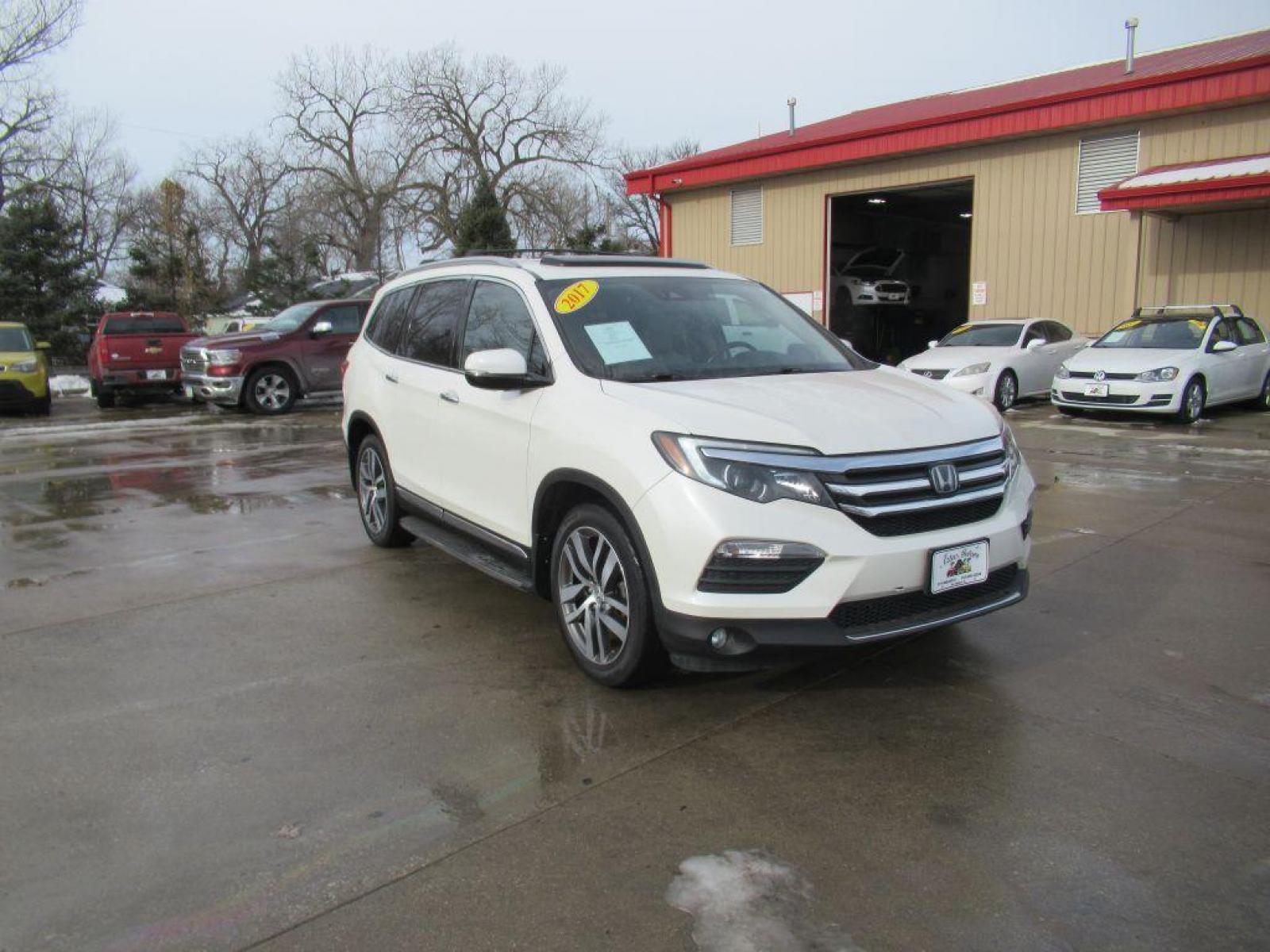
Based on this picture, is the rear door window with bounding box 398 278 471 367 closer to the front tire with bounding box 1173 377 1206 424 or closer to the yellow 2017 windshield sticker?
the yellow 2017 windshield sticker

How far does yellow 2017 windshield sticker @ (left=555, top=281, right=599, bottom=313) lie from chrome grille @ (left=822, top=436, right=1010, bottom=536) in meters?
1.66

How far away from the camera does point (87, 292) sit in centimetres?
3141

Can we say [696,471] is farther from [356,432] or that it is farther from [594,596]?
[356,432]

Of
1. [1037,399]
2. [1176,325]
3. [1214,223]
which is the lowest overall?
[1037,399]

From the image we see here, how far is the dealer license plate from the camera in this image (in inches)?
145

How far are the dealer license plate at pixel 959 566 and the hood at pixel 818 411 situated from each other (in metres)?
0.42

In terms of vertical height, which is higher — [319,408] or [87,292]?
[87,292]

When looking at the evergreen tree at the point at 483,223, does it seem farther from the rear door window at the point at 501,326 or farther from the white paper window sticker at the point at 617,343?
the white paper window sticker at the point at 617,343

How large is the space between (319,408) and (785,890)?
1642 cm

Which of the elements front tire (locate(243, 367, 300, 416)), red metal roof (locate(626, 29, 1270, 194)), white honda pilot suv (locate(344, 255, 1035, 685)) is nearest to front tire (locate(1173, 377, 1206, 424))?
red metal roof (locate(626, 29, 1270, 194))

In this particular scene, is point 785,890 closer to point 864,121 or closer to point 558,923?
point 558,923

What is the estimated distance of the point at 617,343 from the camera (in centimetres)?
452

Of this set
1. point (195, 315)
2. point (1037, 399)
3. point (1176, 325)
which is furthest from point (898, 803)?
point (195, 315)

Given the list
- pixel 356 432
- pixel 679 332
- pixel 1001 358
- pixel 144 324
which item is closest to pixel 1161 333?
pixel 1001 358
